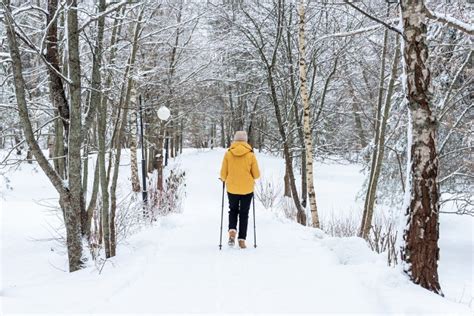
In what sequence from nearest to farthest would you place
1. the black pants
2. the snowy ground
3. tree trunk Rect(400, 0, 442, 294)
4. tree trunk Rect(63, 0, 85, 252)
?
the snowy ground
tree trunk Rect(400, 0, 442, 294)
tree trunk Rect(63, 0, 85, 252)
the black pants

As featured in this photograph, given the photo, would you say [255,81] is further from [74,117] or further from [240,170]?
[74,117]

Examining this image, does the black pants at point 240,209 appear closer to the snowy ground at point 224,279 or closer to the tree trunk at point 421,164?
the snowy ground at point 224,279

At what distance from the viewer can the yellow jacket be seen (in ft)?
19.7

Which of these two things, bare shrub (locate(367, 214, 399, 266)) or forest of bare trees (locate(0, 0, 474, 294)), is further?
bare shrub (locate(367, 214, 399, 266))

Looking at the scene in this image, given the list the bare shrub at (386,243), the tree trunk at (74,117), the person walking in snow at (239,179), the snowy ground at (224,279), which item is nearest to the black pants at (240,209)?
the person walking in snow at (239,179)

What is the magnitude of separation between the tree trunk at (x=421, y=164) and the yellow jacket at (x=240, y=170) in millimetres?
2624

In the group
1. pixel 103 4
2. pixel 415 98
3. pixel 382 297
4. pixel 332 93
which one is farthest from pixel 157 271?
pixel 332 93

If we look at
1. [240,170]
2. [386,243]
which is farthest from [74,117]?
[386,243]

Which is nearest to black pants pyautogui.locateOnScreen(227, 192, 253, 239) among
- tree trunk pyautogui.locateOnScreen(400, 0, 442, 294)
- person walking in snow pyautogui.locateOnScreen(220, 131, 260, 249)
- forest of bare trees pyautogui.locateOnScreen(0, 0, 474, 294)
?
person walking in snow pyautogui.locateOnScreen(220, 131, 260, 249)

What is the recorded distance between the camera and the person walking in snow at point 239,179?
6004 millimetres

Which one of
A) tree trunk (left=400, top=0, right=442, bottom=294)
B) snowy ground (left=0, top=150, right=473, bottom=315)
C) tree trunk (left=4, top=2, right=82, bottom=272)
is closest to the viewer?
snowy ground (left=0, top=150, right=473, bottom=315)

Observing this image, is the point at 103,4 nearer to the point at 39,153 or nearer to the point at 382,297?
the point at 39,153

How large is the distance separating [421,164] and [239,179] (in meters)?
2.78

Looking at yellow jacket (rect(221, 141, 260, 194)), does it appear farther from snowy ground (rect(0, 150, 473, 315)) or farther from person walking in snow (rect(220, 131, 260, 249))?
snowy ground (rect(0, 150, 473, 315))
